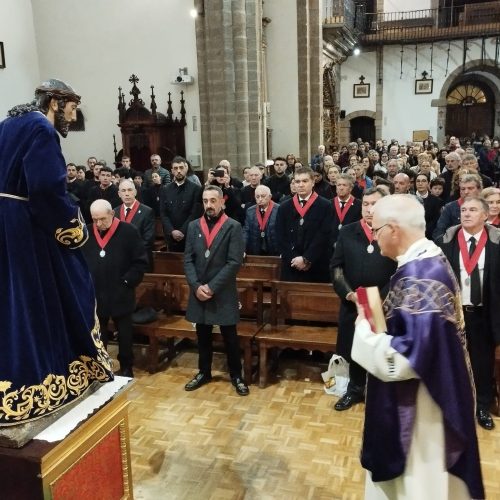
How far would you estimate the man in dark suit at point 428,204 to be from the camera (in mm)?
6629

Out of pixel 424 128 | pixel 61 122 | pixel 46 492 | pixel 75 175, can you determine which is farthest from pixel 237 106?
pixel 424 128

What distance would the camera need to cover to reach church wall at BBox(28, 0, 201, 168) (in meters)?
12.0

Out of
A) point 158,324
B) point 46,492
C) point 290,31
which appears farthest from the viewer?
point 290,31

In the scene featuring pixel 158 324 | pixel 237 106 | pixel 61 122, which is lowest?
pixel 158 324

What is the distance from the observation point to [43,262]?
246cm

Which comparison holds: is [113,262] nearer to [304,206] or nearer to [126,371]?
[126,371]

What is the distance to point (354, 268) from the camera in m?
4.36

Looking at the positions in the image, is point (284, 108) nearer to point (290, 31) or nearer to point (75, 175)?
point (290, 31)

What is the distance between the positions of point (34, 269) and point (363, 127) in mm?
22959

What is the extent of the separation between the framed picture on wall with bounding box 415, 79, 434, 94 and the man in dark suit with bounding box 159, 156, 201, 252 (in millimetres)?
18403

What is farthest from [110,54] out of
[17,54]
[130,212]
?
[130,212]

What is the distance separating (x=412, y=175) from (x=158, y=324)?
404cm

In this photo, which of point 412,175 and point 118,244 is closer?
point 118,244

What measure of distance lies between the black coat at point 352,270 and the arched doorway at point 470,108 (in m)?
Answer: 21.2
